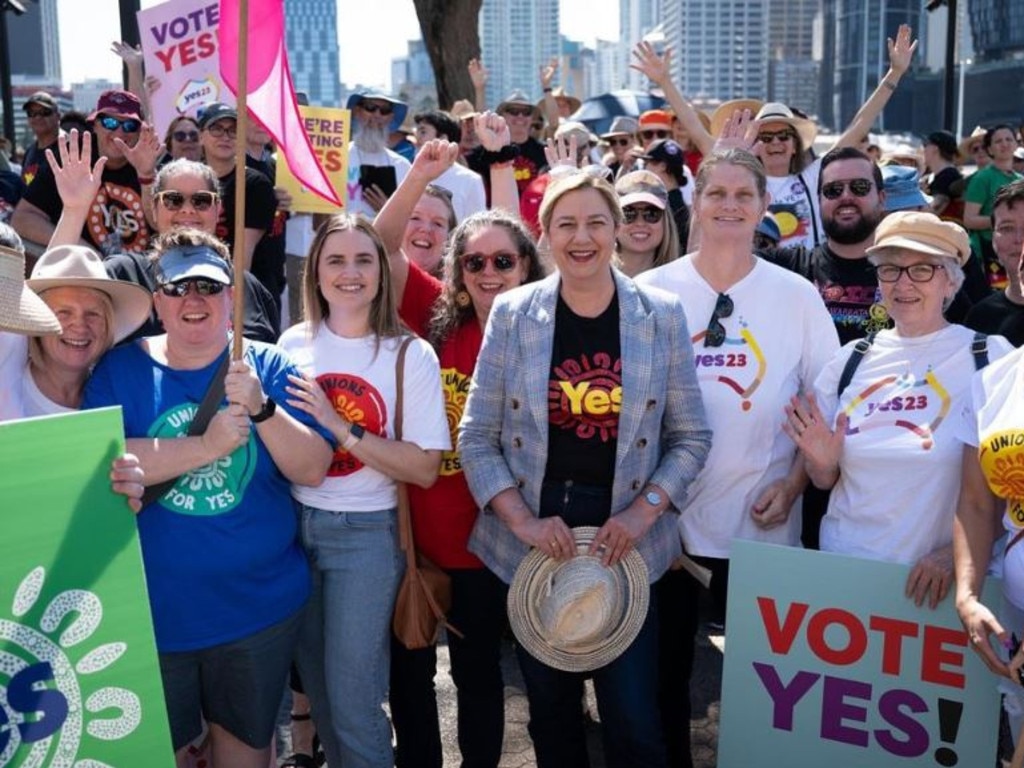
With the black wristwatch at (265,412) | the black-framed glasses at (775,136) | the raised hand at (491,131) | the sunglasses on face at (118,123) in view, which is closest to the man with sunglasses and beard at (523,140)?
the black-framed glasses at (775,136)

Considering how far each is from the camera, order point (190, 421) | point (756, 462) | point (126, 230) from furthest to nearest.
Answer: point (126, 230), point (756, 462), point (190, 421)

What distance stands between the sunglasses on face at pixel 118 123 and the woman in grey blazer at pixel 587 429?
9.97 ft

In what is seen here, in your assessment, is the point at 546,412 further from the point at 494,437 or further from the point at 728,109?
the point at 728,109

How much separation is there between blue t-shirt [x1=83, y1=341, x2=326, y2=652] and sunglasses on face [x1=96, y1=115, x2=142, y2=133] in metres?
2.82

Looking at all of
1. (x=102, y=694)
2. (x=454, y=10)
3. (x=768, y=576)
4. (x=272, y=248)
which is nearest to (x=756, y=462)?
(x=768, y=576)

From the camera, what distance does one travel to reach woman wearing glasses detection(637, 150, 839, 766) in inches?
135

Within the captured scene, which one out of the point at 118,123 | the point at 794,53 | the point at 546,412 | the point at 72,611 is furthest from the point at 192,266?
the point at 794,53

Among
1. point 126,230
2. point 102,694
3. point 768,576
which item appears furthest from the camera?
point 126,230

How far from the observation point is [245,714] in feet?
10.3

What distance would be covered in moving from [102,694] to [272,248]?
339cm

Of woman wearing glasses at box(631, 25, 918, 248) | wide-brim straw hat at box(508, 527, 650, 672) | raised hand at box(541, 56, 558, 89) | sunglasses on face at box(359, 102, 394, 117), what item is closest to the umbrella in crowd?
raised hand at box(541, 56, 558, 89)

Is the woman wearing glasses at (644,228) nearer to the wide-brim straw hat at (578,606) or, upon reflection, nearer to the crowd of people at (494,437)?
the crowd of people at (494,437)

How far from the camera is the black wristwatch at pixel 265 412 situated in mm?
2918

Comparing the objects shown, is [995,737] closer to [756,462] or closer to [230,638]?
[756,462]
